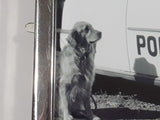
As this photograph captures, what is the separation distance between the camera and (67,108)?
2.01 feet

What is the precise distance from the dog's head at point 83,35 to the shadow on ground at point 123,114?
14 cm

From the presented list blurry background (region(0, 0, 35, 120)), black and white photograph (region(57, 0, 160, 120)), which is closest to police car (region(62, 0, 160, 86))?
black and white photograph (region(57, 0, 160, 120))

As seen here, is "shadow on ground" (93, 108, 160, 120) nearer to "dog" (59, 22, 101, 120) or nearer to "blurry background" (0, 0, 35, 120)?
"dog" (59, 22, 101, 120)

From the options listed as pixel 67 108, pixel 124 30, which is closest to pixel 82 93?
pixel 67 108

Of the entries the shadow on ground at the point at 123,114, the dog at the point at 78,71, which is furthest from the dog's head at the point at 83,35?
the shadow on ground at the point at 123,114

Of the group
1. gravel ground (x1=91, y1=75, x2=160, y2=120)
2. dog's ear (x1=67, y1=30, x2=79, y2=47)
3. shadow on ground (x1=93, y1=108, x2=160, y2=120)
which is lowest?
shadow on ground (x1=93, y1=108, x2=160, y2=120)

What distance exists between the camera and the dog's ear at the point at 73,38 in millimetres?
628

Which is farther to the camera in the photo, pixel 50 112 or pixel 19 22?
pixel 19 22

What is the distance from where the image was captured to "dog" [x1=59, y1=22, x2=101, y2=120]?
61 centimetres

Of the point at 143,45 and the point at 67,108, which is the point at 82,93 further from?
the point at 143,45

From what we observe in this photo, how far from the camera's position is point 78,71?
24.5 inches

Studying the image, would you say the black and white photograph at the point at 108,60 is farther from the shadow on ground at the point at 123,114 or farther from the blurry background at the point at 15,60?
the blurry background at the point at 15,60

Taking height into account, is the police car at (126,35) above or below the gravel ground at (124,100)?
above

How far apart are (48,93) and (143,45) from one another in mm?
207
